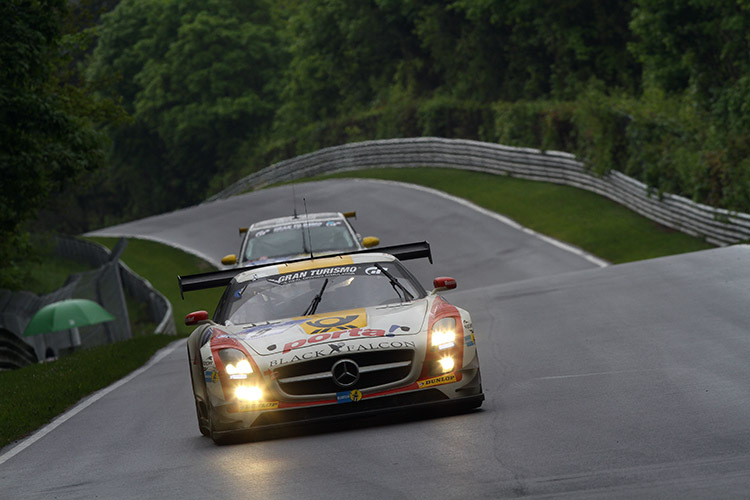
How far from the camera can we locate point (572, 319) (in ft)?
50.7

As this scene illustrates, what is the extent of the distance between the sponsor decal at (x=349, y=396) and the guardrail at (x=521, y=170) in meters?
18.8

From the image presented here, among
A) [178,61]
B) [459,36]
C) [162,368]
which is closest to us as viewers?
[162,368]

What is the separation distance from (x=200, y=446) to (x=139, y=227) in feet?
131

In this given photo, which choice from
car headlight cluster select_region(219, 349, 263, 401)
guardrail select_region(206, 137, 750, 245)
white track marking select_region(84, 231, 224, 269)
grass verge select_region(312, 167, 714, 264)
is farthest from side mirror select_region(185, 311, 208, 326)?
white track marking select_region(84, 231, 224, 269)

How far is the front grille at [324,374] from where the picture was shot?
905 cm

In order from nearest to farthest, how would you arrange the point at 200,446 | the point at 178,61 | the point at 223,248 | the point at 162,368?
1. the point at 200,446
2. the point at 162,368
3. the point at 223,248
4. the point at 178,61

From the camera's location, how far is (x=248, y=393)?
9.10m

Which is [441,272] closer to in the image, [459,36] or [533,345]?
[533,345]

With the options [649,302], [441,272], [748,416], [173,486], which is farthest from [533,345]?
[441,272]

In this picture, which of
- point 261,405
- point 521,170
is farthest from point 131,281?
point 261,405

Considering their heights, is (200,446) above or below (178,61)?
below

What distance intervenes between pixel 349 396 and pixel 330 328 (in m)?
0.58

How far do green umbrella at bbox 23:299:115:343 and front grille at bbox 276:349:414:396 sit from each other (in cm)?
1370

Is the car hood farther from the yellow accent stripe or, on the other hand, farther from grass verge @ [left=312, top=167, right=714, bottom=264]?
grass verge @ [left=312, top=167, right=714, bottom=264]
